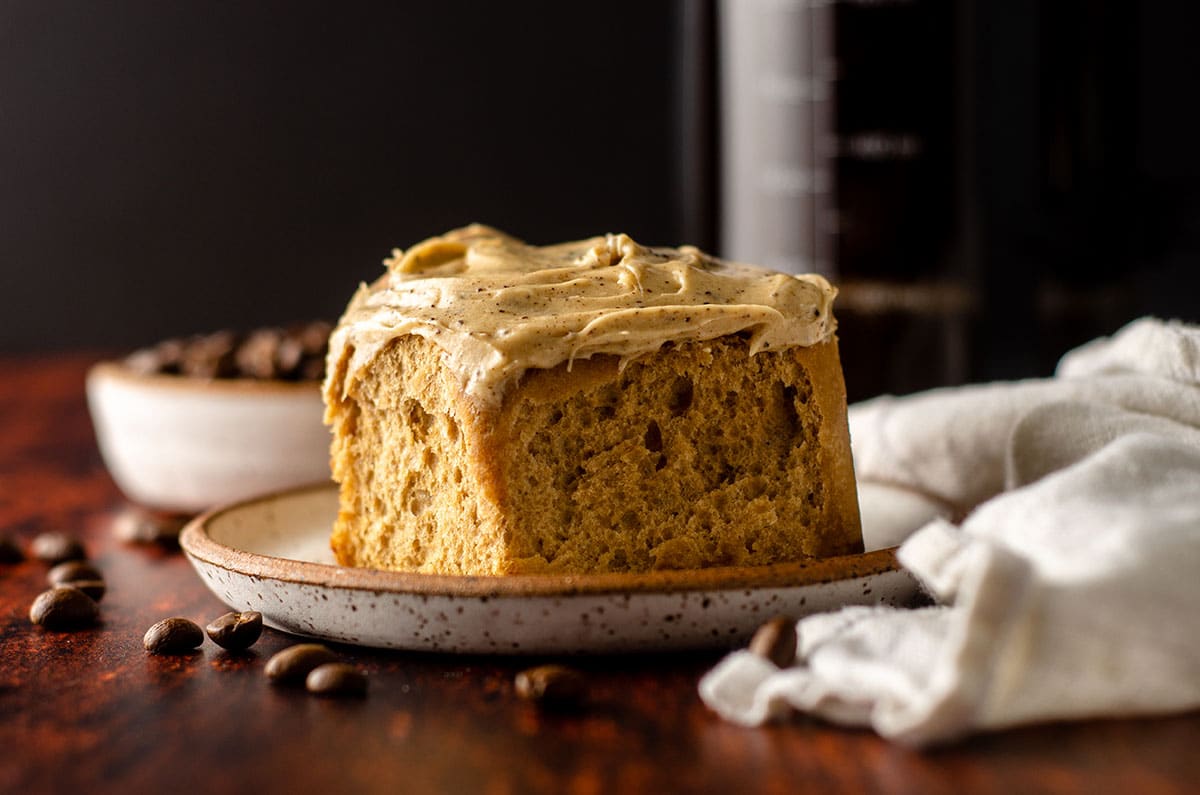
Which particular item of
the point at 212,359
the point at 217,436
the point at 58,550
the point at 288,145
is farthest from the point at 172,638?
the point at 288,145

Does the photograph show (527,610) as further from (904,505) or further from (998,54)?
(998,54)

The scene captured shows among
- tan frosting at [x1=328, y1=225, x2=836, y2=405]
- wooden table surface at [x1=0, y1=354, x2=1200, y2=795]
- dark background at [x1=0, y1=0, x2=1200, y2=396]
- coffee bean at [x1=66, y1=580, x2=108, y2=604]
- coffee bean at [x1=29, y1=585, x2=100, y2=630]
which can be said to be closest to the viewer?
wooden table surface at [x1=0, y1=354, x2=1200, y2=795]

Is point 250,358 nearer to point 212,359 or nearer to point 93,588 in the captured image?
point 212,359

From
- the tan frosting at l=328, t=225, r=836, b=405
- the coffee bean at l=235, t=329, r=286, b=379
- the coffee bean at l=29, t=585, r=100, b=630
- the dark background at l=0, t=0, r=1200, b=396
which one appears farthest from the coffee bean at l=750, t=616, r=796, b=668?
the dark background at l=0, t=0, r=1200, b=396

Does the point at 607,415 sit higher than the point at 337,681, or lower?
higher

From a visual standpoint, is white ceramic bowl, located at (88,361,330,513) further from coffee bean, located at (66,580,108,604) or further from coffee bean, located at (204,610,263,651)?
coffee bean, located at (204,610,263,651)

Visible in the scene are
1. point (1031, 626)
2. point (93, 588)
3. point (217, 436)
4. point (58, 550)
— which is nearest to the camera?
point (1031, 626)

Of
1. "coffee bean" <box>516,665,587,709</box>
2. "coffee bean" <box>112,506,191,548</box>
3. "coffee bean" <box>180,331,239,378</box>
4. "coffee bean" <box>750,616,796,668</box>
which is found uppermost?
"coffee bean" <box>180,331,239,378</box>
